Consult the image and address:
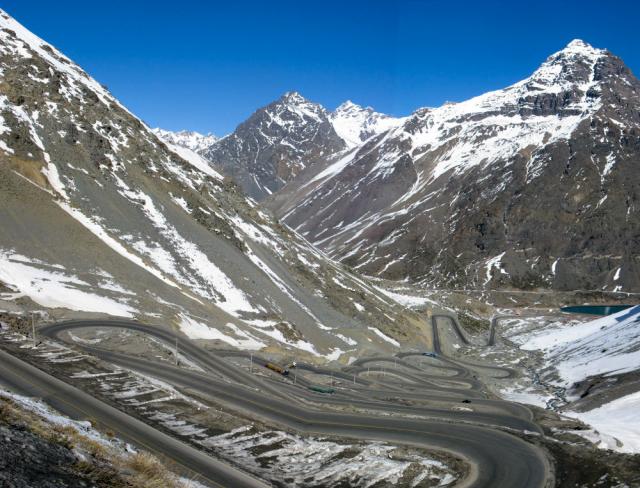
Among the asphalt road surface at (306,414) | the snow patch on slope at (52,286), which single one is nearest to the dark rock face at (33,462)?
the asphalt road surface at (306,414)

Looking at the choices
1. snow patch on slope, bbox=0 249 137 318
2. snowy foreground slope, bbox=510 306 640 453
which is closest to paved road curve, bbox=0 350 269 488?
snowy foreground slope, bbox=510 306 640 453

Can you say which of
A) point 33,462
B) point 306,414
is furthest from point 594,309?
point 33,462

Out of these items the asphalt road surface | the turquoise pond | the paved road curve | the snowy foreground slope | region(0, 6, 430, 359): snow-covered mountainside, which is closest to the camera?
the paved road curve

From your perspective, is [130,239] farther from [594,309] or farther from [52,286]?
[594,309]

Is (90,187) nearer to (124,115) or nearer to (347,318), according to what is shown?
(124,115)

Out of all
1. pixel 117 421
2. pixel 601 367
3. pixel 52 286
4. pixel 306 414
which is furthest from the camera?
pixel 601 367

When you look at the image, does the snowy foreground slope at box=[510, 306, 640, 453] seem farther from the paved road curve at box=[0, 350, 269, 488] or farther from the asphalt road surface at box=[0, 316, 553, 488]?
the paved road curve at box=[0, 350, 269, 488]

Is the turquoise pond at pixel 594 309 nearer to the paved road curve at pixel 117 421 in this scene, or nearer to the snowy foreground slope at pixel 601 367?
the snowy foreground slope at pixel 601 367

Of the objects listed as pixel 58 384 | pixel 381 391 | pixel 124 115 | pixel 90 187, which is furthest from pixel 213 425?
pixel 124 115
